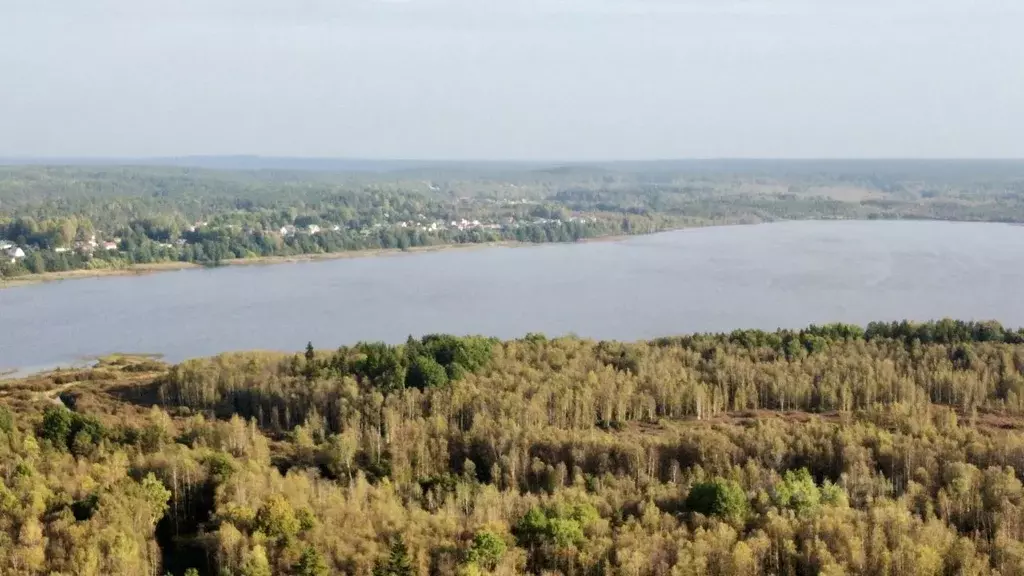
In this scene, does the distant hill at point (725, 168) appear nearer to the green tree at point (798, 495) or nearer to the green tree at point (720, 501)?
the green tree at point (798, 495)

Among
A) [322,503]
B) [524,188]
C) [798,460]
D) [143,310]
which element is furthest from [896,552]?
[524,188]

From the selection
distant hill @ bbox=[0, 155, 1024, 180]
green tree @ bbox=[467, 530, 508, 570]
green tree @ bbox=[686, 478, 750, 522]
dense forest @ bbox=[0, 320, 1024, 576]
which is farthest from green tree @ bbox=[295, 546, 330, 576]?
distant hill @ bbox=[0, 155, 1024, 180]

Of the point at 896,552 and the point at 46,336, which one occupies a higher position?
the point at 896,552

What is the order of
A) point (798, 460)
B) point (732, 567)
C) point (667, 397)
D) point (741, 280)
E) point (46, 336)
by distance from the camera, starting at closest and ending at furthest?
point (732, 567), point (798, 460), point (667, 397), point (46, 336), point (741, 280)

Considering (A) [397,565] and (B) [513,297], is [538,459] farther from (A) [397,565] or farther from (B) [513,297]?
(B) [513,297]

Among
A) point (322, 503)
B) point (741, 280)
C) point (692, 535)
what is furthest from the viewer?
point (741, 280)

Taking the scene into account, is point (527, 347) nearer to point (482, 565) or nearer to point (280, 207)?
point (482, 565)
